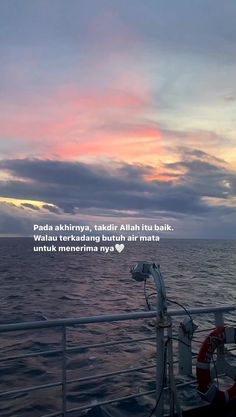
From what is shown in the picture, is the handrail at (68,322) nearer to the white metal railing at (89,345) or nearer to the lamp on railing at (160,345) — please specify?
the white metal railing at (89,345)

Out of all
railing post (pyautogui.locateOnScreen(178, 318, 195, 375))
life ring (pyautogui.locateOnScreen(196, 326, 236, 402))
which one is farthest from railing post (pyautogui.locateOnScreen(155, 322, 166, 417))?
railing post (pyautogui.locateOnScreen(178, 318, 195, 375))

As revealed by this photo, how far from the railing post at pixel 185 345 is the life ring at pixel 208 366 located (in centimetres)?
32

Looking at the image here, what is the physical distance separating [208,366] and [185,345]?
56cm

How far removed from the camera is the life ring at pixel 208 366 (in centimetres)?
389

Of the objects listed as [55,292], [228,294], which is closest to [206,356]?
[228,294]

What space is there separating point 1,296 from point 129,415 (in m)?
19.1

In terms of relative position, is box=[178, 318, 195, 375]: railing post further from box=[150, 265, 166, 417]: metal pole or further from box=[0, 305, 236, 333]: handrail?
box=[150, 265, 166, 417]: metal pole

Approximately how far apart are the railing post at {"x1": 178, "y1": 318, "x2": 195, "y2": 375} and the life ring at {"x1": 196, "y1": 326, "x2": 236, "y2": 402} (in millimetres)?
324

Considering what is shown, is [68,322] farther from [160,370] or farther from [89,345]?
[160,370]

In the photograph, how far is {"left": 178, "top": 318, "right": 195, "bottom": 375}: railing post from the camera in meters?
4.37

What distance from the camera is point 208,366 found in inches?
155

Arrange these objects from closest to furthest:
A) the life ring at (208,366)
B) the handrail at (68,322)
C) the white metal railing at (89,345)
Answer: the handrail at (68,322) < the white metal railing at (89,345) < the life ring at (208,366)

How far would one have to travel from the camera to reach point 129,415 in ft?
18.7

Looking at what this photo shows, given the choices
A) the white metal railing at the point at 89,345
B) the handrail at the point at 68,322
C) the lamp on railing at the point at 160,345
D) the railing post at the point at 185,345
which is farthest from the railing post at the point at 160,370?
the railing post at the point at 185,345
